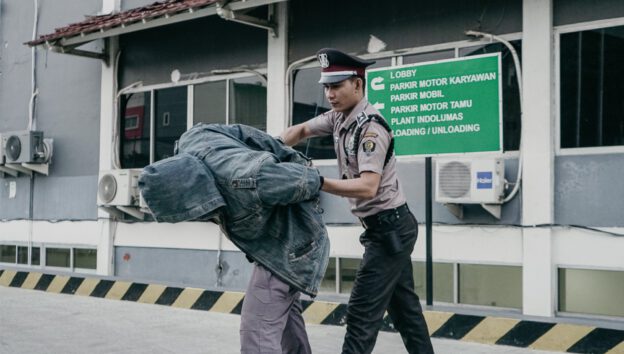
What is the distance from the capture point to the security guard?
4.35 meters

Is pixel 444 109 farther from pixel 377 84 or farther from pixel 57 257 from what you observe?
pixel 57 257

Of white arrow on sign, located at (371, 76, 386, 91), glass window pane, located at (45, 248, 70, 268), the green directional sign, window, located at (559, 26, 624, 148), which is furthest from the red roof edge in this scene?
window, located at (559, 26, 624, 148)

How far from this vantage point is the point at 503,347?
6.79 m

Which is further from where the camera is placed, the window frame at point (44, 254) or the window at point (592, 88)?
the window frame at point (44, 254)

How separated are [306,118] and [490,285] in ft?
9.89

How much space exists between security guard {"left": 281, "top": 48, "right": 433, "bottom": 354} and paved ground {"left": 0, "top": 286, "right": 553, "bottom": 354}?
6.26 feet

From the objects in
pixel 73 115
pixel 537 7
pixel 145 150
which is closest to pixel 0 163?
pixel 73 115

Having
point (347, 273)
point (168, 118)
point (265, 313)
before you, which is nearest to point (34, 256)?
point (168, 118)

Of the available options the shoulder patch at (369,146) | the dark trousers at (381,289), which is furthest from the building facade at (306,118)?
the shoulder patch at (369,146)

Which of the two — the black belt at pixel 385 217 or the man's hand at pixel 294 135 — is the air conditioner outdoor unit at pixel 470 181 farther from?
the man's hand at pixel 294 135

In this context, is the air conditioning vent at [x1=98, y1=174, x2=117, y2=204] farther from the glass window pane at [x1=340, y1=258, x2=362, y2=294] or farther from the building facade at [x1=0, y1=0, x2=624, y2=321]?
the glass window pane at [x1=340, y1=258, x2=362, y2=294]

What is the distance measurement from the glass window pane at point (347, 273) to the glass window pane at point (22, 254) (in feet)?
20.8

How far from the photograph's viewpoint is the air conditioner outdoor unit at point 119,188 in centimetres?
1109

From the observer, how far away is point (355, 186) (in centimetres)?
404
